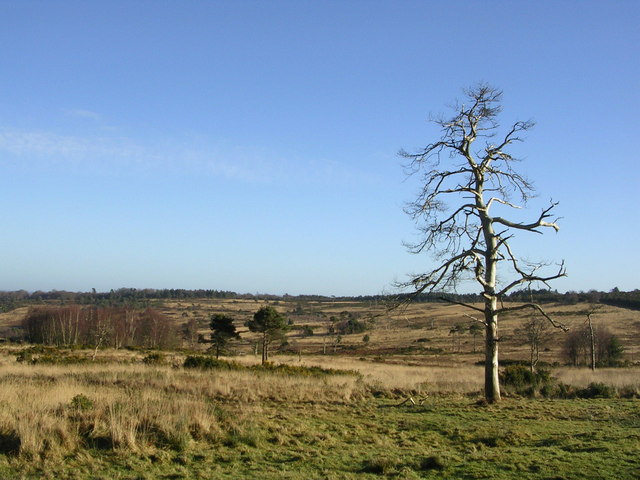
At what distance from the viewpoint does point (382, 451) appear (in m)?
8.67

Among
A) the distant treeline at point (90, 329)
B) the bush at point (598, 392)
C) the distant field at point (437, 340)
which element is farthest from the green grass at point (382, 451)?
the distant treeline at point (90, 329)

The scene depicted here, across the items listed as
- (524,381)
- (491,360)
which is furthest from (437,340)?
(491,360)

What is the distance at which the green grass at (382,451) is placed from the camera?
23.8 feet

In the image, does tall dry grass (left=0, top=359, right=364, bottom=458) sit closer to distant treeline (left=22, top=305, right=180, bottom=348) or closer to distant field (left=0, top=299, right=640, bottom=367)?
distant field (left=0, top=299, right=640, bottom=367)

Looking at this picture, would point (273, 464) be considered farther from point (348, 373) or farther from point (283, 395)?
point (348, 373)

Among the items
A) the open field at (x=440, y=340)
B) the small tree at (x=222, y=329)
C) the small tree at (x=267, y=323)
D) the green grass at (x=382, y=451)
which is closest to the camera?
the green grass at (x=382, y=451)

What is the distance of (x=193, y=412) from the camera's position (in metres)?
9.63

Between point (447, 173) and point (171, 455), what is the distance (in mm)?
11063

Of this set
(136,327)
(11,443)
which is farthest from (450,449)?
(136,327)

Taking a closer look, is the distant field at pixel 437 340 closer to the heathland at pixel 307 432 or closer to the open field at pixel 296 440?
the heathland at pixel 307 432

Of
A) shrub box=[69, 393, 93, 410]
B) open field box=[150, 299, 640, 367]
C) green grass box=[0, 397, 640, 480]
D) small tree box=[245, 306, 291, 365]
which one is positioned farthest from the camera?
open field box=[150, 299, 640, 367]

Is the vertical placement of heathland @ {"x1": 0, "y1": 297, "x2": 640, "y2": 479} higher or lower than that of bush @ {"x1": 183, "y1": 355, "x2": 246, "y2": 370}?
higher

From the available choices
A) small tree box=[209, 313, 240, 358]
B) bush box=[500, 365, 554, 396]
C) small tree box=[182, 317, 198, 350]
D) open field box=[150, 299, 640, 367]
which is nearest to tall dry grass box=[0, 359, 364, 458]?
bush box=[500, 365, 554, 396]

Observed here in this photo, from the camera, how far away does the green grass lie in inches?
286
